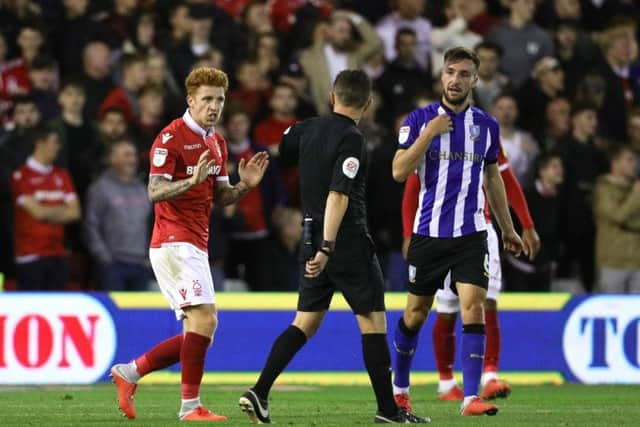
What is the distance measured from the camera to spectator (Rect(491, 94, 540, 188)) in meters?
→ 16.6

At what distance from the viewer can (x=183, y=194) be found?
9711 mm

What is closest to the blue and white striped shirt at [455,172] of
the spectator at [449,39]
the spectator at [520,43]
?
the spectator at [449,39]

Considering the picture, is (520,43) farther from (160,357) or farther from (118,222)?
(160,357)

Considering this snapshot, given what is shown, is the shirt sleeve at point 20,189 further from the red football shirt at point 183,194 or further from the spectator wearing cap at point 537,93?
the spectator wearing cap at point 537,93

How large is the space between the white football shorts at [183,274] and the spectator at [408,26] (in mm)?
9383

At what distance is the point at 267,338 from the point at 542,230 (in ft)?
11.3

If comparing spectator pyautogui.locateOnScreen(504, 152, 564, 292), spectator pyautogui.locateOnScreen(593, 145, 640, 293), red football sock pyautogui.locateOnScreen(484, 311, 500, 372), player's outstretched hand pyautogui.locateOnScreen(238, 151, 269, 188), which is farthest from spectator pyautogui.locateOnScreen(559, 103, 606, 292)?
player's outstretched hand pyautogui.locateOnScreen(238, 151, 269, 188)

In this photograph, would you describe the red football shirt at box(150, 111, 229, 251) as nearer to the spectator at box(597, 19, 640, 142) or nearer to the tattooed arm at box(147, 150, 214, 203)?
the tattooed arm at box(147, 150, 214, 203)

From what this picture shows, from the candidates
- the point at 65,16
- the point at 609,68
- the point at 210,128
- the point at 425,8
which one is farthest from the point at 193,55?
the point at 210,128

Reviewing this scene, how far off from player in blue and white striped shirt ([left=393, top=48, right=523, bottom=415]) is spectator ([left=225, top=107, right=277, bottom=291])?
5.45 metres

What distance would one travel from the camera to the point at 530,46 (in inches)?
741

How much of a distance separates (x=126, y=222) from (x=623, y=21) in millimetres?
7177

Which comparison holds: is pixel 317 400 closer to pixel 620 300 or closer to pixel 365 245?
pixel 365 245

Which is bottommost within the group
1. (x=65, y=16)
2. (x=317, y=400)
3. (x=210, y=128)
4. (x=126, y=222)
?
(x=317, y=400)
